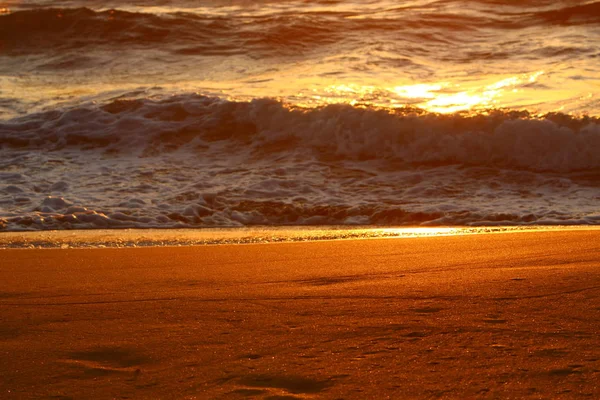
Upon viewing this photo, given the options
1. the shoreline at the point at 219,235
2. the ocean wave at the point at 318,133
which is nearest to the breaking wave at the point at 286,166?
the ocean wave at the point at 318,133

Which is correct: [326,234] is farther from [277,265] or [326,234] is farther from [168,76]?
[168,76]

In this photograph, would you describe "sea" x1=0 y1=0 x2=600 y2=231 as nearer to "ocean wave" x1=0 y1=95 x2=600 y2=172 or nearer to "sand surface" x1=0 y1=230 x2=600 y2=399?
"ocean wave" x1=0 y1=95 x2=600 y2=172

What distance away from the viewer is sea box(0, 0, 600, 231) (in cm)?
679

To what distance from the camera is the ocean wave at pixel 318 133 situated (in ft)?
27.7

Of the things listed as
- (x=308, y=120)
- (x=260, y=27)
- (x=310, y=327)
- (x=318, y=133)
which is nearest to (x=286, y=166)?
(x=318, y=133)

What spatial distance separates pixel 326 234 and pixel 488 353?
340 cm

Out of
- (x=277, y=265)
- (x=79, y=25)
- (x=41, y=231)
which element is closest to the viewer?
(x=277, y=265)

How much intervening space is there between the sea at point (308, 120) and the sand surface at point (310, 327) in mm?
2522

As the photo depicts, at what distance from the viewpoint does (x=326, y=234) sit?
18.3 ft

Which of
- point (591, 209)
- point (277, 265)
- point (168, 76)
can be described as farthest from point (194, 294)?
point (168, 76)

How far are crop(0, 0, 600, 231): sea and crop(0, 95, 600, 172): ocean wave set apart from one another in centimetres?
3

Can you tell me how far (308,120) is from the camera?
976 centimetres

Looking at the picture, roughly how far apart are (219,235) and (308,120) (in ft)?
14.2

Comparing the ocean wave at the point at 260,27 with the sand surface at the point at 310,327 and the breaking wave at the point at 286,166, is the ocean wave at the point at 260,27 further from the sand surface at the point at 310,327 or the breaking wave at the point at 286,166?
the sand surface at the point at 310,327
